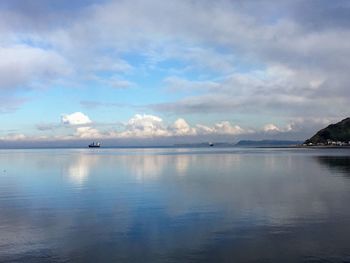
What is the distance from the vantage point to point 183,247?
70.4 feet

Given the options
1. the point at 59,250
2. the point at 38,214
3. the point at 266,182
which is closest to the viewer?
the point at 59,250

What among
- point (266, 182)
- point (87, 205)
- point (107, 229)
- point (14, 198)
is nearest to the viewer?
point (107, 229)

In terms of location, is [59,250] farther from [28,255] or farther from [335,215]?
[335,215]

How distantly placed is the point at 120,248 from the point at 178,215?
9.86 m

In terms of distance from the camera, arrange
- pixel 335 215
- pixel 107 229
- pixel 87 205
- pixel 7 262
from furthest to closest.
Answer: pixel 87 205, pixel 335 215, pixel 107 229, pixel 7 262

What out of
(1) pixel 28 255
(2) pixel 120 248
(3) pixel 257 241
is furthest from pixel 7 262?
(3) pixel 257 241

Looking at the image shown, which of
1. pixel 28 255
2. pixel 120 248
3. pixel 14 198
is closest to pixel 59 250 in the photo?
pixel 28 255

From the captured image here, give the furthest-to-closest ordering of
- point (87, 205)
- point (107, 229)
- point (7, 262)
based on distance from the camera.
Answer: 1. point (87, 205)
2. point (107, 229)
3. point (7, 262)

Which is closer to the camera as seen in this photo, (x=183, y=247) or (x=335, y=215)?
(x=183, y=247)

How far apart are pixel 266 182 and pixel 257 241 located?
32673 mm

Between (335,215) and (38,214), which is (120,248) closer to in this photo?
(38,214)

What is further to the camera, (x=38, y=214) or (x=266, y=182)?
(x=266, y=182)

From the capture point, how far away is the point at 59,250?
21109mm

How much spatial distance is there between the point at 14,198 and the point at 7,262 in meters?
24.4
